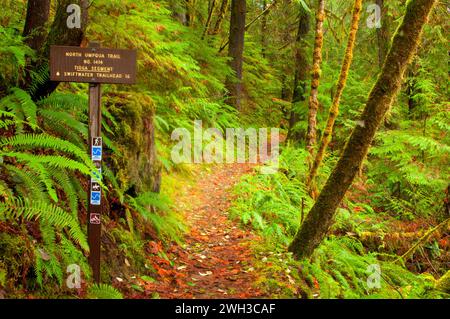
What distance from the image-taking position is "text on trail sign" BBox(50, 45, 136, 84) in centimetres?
481

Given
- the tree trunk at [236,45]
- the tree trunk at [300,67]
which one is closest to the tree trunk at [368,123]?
the tree trunk at [300,67]

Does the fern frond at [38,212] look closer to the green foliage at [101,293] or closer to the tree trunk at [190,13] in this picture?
the green foliage at [101,293]

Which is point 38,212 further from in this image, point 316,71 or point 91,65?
point 316,71

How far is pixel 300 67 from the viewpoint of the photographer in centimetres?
1608

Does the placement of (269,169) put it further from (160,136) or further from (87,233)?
(87,233)

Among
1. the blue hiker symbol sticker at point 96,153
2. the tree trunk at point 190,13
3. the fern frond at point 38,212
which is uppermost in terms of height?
the tree trunk at point 190,13

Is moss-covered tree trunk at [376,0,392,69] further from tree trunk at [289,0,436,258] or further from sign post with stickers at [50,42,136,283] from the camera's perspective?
sign post with stickers at [50,42,136,283]

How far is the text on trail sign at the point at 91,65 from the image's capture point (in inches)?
189

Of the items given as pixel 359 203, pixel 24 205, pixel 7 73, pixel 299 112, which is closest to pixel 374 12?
pixel 299 112

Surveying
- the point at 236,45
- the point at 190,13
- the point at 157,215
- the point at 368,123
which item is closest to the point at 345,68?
the point at 368,123

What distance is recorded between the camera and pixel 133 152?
22.2 ft

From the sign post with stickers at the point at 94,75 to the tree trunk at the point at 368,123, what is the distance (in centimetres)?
309

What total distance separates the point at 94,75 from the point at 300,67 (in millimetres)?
12291

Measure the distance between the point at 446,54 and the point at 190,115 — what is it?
8.15 m
